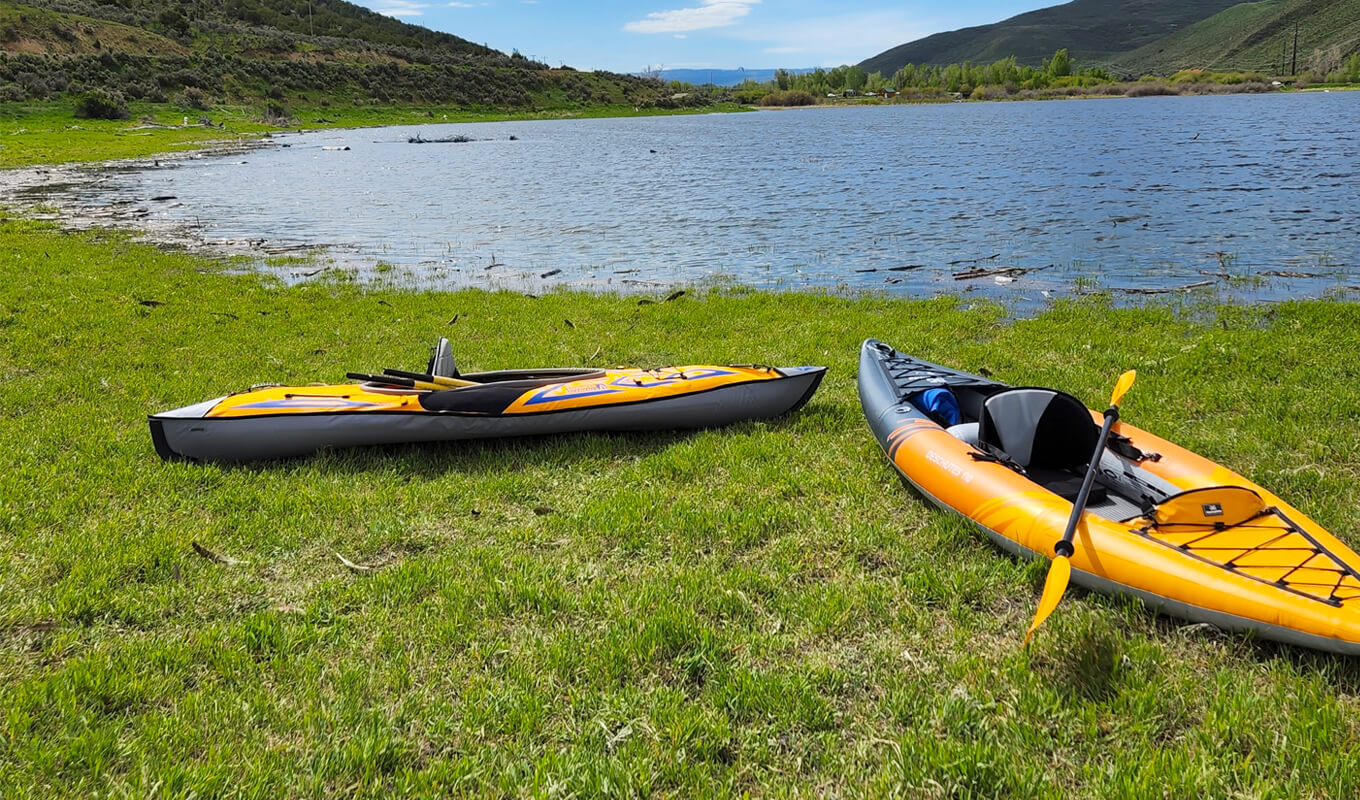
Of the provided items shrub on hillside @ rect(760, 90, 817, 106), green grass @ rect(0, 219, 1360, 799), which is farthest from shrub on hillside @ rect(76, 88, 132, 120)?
shrub on hillside @ rect(760, 90, 817, 106)

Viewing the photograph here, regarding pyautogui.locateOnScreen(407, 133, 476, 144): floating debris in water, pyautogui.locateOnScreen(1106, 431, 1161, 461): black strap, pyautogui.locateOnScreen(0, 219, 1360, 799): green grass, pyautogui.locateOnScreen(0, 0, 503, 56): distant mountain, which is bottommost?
pyautogui.locateOnScreen(0, 219, 1360, 799): green grass

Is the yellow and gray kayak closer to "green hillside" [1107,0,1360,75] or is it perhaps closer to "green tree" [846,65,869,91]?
"green hillside" [1107,0,1360,75]

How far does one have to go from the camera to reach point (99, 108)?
174 ft

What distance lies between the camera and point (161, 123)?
5669 cm

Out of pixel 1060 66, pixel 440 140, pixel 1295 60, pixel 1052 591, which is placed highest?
pixel 1060 66

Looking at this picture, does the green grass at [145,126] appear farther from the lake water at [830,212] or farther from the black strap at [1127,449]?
the black strap at [1127,449]

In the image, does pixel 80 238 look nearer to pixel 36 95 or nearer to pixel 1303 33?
pixel 36 95

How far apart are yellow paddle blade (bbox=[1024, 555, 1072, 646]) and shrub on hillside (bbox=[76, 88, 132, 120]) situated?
220 ft

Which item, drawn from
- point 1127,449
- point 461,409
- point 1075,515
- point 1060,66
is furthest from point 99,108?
point 1060,66

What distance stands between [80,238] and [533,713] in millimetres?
20280

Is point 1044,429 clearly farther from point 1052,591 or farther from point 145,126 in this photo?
point 145,126

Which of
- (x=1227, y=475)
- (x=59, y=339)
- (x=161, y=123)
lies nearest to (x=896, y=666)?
(x=1227, y=475)

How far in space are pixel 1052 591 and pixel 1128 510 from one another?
152 cm

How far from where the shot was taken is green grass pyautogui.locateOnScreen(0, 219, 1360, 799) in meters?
3.30
